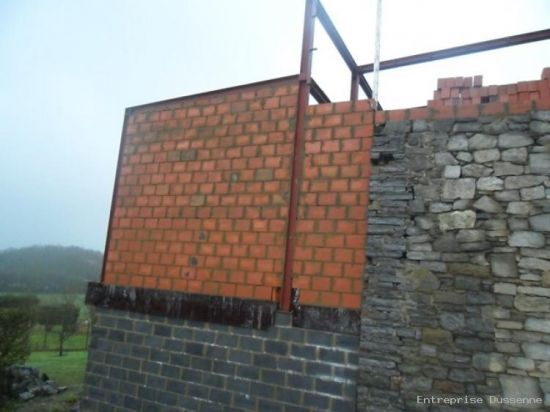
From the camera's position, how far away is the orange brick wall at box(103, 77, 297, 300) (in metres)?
4.50

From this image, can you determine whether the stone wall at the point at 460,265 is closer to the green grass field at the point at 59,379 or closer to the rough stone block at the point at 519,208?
the rough stone block at the point at 519,208

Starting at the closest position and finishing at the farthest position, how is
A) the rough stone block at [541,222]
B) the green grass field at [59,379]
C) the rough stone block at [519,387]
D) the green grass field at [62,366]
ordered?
the rough stone block at [519,387] → the rough stone block at [541,222] → the green grass field at [59,379] → the green grass field at [62,366]

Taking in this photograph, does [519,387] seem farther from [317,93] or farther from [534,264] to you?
[317,93]

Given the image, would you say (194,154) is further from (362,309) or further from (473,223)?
(473,223)

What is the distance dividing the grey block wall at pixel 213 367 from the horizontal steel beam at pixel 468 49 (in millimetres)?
3757

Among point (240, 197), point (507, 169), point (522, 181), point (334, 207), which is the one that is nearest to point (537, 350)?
point (522, 181)

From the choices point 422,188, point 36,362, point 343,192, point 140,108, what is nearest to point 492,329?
point 422,188

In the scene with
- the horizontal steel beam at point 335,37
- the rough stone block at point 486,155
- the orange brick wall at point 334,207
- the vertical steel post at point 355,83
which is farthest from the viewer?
the vertical steel post at point 355,83

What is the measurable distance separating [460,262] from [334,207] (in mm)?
1300

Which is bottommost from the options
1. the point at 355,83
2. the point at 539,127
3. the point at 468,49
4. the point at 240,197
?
the point at 240,197

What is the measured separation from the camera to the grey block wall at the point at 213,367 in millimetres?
3828

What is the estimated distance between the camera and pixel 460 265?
11.7 feet

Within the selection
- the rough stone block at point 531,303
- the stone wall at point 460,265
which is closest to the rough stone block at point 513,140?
the stone wall at point 460,265

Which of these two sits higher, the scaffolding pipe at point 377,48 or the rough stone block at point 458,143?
the scaffolding pipe at point 377,48
